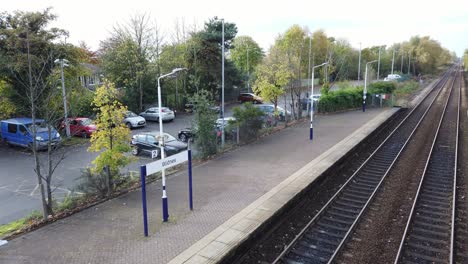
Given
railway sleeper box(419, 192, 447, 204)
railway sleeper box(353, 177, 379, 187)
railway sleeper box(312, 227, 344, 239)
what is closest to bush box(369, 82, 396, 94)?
railway sleeper box(353, 177, 379, 187)

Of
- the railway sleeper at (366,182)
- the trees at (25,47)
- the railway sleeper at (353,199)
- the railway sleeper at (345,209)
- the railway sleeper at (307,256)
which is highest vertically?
the trees at (25,47)

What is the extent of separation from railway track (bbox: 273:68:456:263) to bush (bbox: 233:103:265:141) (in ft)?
22.4

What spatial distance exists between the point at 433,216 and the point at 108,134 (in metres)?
10.8

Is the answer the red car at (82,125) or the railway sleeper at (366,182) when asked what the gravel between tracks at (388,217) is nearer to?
the railway sleeper at (366,182)

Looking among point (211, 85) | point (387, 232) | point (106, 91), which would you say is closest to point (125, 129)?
point (106, 91)

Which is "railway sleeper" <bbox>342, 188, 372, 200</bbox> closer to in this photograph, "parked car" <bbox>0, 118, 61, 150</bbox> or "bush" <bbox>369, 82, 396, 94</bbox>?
"parked car" <bbox>0, 118, 61, 150</bbox>

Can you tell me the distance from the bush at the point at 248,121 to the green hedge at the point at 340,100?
45.6 ft

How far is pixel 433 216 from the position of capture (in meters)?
10.8

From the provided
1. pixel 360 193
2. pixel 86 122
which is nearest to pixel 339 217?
pixel 360 193

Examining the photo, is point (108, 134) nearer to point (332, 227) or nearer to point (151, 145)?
point (151, 145)

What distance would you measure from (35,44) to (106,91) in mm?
13462

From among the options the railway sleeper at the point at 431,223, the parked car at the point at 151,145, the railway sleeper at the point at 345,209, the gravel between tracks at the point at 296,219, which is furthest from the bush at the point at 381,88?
the railway sleeper at the point at 431,223

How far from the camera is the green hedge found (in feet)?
110

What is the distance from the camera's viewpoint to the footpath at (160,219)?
A: 8422 mm
